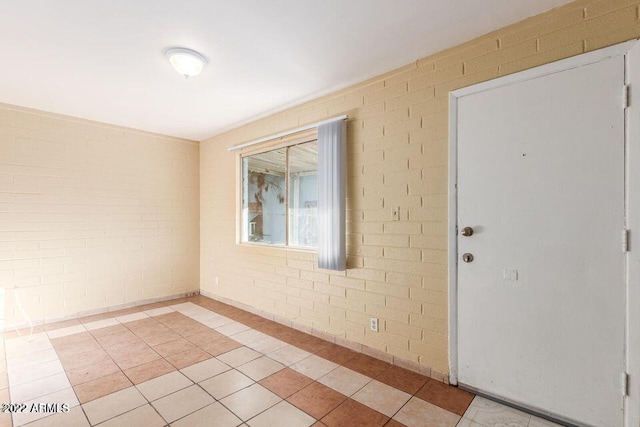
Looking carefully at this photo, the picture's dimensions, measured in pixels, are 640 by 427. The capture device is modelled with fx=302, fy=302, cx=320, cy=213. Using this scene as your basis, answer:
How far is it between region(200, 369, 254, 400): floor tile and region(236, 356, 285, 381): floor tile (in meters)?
0.06

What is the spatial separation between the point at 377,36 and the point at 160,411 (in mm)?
3083

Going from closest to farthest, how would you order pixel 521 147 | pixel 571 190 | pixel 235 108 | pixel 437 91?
pixel 571 190 → pixel 521 147 → pixel 437 91 → pixel 235 108

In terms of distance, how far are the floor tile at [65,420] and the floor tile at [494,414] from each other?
253 centimetres

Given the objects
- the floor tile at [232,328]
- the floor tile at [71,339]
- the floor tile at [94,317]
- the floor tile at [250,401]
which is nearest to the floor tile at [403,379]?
the floor tile at [250,401]

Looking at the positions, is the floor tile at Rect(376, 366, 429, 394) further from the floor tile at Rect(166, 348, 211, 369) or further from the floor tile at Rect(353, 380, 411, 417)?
the floor tile at Rect(166, 348, 211, 369)

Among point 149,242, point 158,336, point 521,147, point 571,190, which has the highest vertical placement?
point 521,147

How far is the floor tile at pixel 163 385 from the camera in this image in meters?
2.27

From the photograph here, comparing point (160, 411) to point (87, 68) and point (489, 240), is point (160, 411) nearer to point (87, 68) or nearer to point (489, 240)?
point (489, 240)

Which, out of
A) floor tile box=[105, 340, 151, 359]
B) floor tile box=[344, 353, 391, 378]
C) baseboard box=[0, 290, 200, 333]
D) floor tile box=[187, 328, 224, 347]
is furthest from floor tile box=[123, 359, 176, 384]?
baseboard box=[0, 290, 200, 333]

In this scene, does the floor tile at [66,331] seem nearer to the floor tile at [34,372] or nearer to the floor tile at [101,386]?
the floor tile at [34,372]

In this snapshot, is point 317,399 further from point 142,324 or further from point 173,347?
point 142,324

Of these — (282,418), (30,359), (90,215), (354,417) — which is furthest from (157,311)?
(354,417)

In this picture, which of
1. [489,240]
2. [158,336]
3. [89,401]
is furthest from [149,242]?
[489,240]

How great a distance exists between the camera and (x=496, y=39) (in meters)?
2.17
